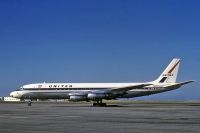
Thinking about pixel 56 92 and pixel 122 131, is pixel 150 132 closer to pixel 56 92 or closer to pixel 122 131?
pixel 122 131

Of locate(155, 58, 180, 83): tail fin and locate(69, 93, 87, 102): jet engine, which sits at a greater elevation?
locate(155, 58, 180, 83): tail fin

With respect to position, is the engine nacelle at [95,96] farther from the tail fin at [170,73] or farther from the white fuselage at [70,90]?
the tail fin at [170,73]

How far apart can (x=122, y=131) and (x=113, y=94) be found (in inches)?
2018

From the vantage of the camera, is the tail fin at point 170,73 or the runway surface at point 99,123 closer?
the runway surface at point 99,123

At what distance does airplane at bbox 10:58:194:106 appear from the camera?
6925 cm

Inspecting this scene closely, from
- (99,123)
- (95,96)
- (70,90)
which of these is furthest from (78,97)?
(99,123)

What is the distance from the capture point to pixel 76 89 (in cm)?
7081

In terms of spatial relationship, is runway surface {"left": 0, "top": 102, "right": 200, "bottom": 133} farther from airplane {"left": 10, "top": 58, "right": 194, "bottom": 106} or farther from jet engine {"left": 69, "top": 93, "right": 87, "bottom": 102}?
airplane {"left": 10, "top": 58, "right": 194, "bottom": 106}

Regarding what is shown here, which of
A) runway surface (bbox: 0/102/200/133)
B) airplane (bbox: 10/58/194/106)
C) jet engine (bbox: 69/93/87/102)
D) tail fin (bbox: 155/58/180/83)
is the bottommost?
runway surface (bbox: 0/102/200/133)

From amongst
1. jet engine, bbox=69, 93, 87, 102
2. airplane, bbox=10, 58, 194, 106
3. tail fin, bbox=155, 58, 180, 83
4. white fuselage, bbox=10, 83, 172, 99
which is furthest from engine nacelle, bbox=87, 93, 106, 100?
tail fin, bbox=155, 58, 180, 83

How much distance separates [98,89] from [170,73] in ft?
48.3

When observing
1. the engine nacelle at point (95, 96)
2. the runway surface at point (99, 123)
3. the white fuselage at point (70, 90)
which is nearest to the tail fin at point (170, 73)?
the white fuselage at point (70, 90)

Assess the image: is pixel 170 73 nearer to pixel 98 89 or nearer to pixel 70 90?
pixel 98 89

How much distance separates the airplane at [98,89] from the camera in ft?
227
